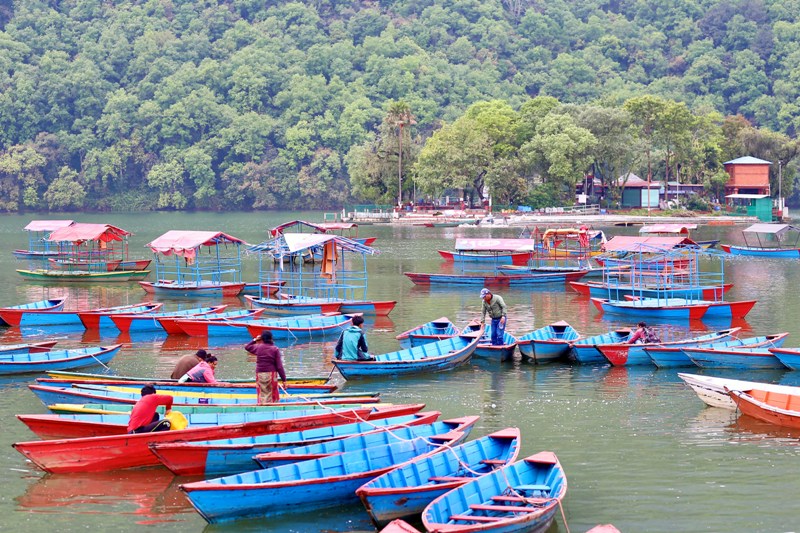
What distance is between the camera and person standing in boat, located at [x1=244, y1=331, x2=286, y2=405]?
2328cm

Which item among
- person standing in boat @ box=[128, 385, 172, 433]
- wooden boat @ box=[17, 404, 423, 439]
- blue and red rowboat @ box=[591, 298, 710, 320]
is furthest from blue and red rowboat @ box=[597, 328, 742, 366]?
person standing in boat @ box=[128, 385, 172, 433]

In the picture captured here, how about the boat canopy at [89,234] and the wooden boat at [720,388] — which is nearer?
the wooden boat at [720,388]

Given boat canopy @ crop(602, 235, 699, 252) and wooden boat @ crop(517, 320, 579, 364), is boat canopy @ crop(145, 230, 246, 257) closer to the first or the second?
boat canopy @ crop(602, 235, 699, 252)

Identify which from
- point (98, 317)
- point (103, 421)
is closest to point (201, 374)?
point (103, 421)

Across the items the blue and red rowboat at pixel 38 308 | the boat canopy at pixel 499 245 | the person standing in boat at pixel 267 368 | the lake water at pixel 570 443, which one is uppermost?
the boat canopy at pixel 499 245

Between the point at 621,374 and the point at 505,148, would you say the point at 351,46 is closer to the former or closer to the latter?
the point at 505,148

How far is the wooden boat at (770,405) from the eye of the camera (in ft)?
78.2

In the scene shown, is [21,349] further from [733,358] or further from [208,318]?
[733,358]

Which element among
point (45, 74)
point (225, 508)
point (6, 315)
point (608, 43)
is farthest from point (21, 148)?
point (225, 508)

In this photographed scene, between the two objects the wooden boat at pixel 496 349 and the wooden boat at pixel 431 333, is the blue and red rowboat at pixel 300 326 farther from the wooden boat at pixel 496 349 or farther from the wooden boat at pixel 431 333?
the wooden boat at pixel 496 349

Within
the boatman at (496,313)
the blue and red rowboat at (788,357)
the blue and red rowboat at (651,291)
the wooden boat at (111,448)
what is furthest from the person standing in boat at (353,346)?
the blue and red rowboat at (651,291)

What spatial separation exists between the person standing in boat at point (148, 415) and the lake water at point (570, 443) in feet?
3.04

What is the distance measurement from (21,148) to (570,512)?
147630 millimetres

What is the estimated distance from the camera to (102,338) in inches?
1539
